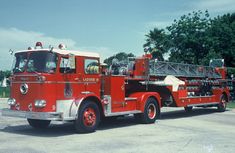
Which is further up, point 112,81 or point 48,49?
point 48,49

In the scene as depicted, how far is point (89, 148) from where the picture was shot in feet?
29.1

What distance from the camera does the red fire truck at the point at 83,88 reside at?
10.8 metres

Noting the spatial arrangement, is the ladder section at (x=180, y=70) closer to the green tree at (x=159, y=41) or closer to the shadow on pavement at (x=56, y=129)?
the shadow on pavement at (x=56, y=129)

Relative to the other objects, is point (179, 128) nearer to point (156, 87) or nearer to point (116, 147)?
point (156, 87)

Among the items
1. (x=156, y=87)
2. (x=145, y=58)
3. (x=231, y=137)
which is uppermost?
(x=145, y=58)

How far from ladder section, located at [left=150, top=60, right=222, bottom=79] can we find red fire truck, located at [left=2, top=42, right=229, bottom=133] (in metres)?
0.04

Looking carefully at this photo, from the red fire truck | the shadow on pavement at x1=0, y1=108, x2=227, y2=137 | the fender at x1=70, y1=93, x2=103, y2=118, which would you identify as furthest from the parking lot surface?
the fender at x1=70, y1=93, x2=103, y2=118

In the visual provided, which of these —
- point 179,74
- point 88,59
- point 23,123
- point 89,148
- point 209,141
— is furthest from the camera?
point 179,74

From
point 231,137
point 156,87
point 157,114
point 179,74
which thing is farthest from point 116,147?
point 179,74

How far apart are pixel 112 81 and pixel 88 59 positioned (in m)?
1.21

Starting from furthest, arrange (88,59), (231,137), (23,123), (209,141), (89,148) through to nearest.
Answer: (23,123), (88,59), (231,137), (209,141), (89,148)

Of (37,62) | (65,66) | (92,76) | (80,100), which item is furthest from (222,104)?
(37,62)

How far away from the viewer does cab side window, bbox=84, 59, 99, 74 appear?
11789mm

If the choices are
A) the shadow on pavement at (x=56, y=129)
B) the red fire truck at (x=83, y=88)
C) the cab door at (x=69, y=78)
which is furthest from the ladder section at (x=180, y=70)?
the cab door at (x=69, y=78)
